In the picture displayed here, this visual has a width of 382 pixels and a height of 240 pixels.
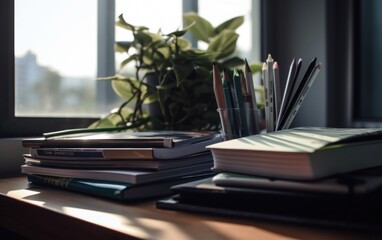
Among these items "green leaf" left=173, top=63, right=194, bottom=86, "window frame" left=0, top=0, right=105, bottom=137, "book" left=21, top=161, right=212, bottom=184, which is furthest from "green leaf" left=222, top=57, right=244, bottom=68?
"window frame" left=0, top=0, right=105, bottom=137

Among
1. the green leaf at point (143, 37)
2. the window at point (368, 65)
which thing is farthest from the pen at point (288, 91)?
the window at point (368, 65)

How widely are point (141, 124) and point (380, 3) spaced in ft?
2.42

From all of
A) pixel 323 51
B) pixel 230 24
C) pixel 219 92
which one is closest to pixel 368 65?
pixel 323 51

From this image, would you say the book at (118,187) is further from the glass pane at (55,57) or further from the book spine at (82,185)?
the glass pane at (55,57)

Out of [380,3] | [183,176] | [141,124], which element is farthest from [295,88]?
[380,3]

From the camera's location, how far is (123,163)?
23.1 inches

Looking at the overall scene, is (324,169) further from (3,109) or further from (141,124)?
(3,109)

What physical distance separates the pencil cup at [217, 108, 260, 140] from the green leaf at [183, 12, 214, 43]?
367 millimetres

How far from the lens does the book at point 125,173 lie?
543mm

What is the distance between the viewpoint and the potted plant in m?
0.88

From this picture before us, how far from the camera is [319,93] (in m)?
1.30

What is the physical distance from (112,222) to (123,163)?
16 centimetres

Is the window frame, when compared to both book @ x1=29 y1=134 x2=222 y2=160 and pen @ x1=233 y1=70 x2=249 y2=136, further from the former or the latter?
pen @ x1=233 y1=70 x2=249 y2=136

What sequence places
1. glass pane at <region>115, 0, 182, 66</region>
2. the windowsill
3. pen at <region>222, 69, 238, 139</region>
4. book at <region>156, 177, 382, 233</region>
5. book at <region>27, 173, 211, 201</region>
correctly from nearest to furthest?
1. book at <region>156, 177, 382, 233</region>
2. book at <region>27, 173, 211, 201</region>
3. pen at <region>222, 69, 238, 139</region>
4. the windowsill
5. glass pane at <region>115, 0, 182, 66</region>
